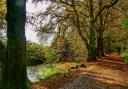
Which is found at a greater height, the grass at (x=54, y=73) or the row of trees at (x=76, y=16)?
the row of trees at (x=76, y=16)

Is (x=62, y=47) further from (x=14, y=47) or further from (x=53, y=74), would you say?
(x=14, y=47)

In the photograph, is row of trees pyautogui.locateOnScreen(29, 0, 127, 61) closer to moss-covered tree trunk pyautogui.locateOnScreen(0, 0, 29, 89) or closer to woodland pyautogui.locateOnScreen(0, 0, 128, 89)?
woodland pyautogui.locateOnScreen(0, 0, 128, 89)

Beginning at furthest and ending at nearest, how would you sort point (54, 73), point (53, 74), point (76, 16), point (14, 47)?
point (76, 16) → point (54, 73) → point (53, 74) → point (14, 47)

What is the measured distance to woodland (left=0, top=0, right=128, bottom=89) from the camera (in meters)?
12.1

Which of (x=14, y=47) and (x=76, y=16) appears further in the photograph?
(x=76, y=16)

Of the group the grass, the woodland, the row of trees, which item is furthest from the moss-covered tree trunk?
the row of trees

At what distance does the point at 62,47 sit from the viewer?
116 feet

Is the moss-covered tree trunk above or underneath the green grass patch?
above

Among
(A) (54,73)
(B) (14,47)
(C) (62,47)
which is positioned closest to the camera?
(B) (14,47)

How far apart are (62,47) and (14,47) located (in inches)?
916

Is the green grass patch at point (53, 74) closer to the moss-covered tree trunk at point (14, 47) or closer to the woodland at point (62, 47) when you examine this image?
the woodland at point (62, 47)

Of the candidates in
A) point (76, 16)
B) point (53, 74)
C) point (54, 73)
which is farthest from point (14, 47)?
point (76, 16)

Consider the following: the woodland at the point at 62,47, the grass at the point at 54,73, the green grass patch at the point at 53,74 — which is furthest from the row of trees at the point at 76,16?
the green grass patch at the point at 53,74

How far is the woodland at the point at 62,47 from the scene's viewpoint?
12117 mm
